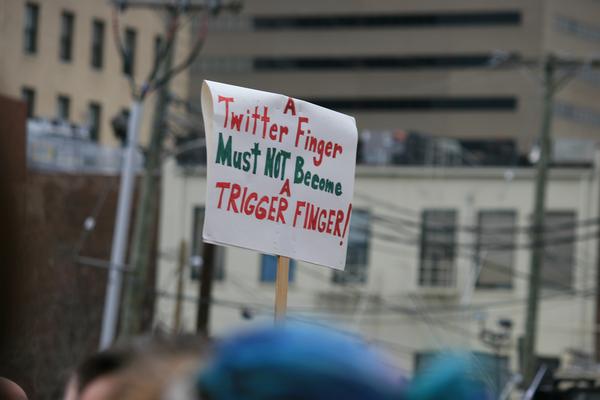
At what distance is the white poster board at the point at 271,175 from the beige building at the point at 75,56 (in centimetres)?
3605

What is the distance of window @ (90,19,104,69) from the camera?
165 ft

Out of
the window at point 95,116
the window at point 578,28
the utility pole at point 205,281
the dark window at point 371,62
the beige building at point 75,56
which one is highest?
the window at point 578,28

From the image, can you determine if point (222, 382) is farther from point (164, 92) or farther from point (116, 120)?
point (116, 120)

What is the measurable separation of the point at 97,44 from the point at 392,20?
1388 inches

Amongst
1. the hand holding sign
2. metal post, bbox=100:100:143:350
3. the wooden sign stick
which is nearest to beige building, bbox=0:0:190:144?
metal post, bbox=100:100:143:350

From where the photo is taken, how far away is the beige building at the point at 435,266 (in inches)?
1346

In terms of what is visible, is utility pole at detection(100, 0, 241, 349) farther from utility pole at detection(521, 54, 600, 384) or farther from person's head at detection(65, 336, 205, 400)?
person's head at detection(65, 336, 205, 400)

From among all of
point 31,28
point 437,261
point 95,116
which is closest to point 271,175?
point 437,261

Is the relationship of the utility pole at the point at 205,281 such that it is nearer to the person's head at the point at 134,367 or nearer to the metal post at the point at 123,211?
the metal post at the point at 123,211

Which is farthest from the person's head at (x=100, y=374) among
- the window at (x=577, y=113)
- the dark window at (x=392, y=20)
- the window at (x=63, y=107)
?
the dark window at (x=392, y=20)

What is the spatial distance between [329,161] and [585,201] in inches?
1164

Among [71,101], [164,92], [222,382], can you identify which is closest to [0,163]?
[222,382]

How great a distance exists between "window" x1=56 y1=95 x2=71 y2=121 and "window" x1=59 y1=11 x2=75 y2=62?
8.12 feet

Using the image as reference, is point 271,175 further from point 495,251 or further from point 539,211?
point 495,251
